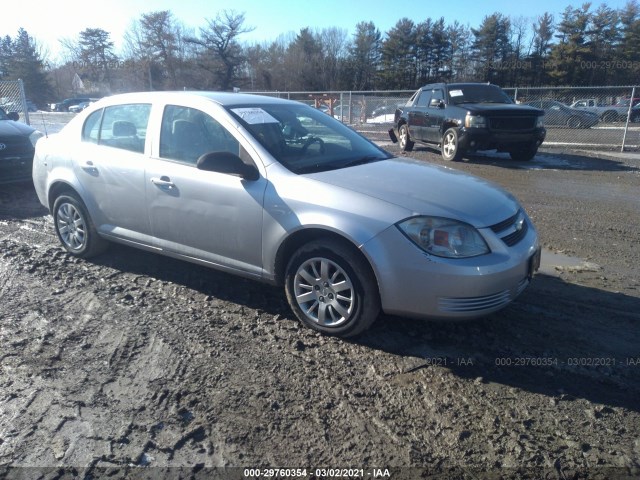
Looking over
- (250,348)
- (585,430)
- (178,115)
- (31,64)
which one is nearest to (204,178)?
(178,115)

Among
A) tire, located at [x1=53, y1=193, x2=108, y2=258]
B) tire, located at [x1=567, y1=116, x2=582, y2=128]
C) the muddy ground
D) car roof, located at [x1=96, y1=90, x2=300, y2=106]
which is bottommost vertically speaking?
the muddy ground

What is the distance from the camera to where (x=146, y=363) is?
3359 mm

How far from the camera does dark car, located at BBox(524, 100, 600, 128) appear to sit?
20.7 meters

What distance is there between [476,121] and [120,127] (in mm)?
8641

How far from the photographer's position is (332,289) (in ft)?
11.6

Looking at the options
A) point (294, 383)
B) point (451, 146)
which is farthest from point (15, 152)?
point (451, 146)

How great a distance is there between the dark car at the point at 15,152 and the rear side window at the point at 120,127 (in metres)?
4.80

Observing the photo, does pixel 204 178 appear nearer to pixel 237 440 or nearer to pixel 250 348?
pixel 250 348

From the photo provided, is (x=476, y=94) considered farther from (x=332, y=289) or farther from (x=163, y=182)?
(x=332, y=289)

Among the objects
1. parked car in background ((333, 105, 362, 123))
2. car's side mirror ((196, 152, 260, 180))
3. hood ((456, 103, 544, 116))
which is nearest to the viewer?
car's side mirror ((196, 152, 260, 180))

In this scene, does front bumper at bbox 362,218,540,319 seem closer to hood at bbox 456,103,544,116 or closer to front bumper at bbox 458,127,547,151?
front bumper at bbox 458,127,547,151

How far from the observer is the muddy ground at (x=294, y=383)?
249 cm

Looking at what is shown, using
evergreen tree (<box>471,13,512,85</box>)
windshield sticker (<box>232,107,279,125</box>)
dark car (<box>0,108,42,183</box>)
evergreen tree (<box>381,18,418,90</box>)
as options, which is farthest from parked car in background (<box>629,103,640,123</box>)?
evergreen tree (<box>381,18,418,90</box>)

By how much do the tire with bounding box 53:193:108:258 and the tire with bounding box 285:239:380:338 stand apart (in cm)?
252
